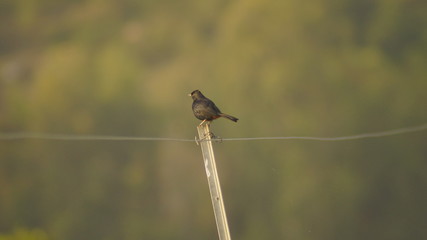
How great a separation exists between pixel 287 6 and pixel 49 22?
4.98 meters

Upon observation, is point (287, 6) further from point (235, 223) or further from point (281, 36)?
point (235, 223)

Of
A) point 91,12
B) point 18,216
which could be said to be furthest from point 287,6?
point 18,216

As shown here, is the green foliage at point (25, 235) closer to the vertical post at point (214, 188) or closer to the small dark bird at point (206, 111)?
the small dark bird at point (206, 111)

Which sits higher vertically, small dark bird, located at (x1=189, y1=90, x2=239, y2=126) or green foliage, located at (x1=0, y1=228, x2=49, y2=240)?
green foliage, located at (x1=0, y1=228, x2=49, y2=240)

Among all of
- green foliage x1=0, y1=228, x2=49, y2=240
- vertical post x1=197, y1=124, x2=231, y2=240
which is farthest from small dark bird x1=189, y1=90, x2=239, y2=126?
green foliage x1=0, y1=228, x2=49, y2=240

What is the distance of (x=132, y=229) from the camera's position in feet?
42.2

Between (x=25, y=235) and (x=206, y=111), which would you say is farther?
(x=25, y=235)

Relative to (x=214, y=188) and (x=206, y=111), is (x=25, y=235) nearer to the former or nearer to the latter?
(x=206, y=111)

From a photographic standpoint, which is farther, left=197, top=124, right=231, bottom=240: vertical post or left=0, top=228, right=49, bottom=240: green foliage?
left=0, top=228, right=49, bottom=240: green foliage

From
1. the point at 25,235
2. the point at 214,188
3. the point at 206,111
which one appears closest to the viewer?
the point at 214,188

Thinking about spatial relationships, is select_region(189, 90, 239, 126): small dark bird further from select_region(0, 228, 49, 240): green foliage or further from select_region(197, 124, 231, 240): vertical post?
select_region(0, 228, 49, 240): green foliage

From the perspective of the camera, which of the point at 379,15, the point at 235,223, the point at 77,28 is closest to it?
the point at 235,223

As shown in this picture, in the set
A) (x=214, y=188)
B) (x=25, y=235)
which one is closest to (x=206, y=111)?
(x=214, y=188)

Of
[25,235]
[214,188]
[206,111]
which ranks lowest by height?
[214,188]
